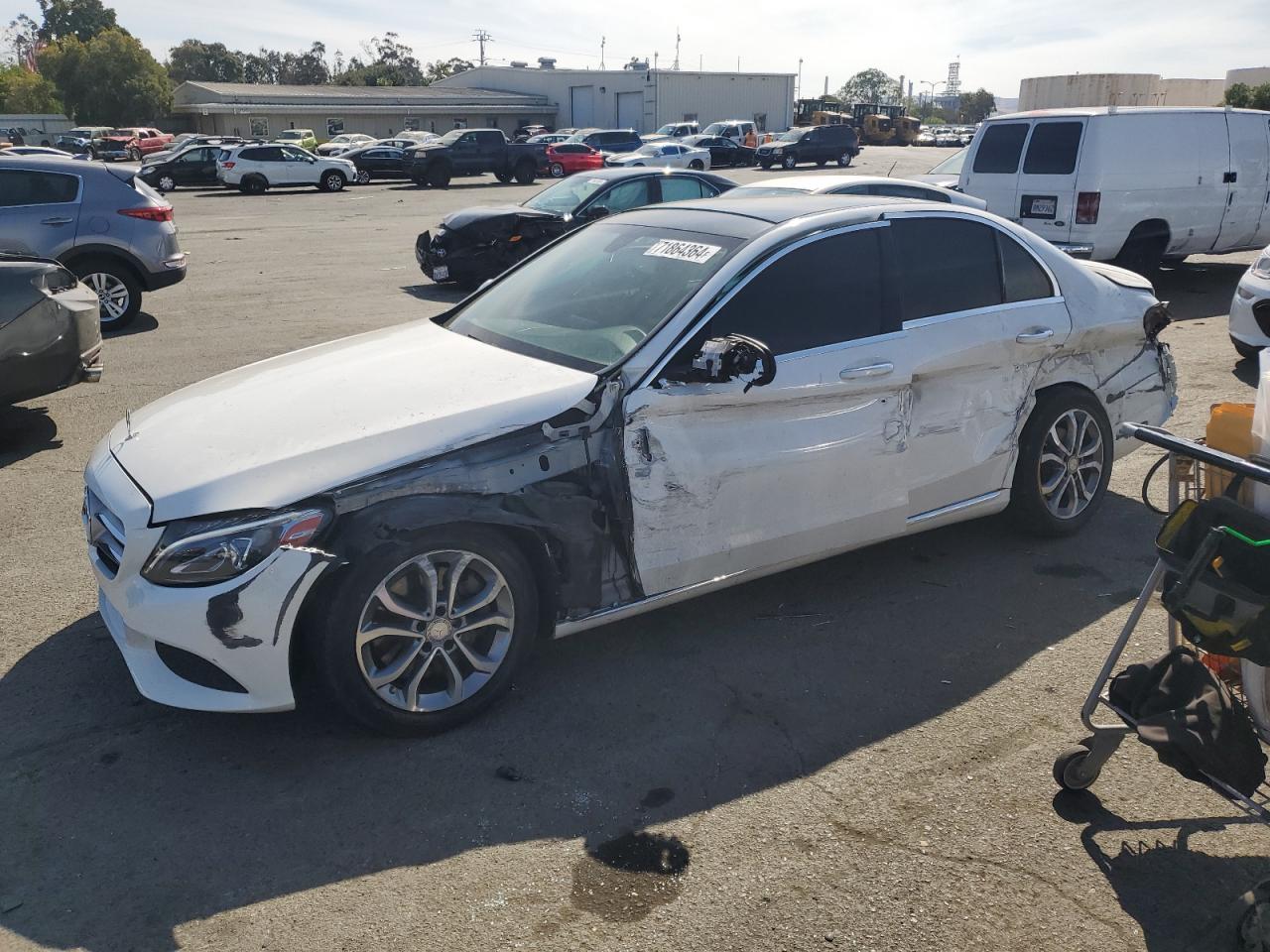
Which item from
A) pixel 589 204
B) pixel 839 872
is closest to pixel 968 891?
pixel 839 872

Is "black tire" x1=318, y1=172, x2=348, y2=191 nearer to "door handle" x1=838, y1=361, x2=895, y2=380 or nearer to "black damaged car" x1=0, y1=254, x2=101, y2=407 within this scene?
"black damaged car" x1=0, y1=254, x2=101, y2=407

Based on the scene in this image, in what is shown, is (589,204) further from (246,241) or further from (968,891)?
(968,891)

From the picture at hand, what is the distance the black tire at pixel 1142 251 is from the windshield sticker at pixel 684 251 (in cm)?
923

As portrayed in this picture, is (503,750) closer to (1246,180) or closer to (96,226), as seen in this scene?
(96,226)

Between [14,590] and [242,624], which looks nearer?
[242,624]

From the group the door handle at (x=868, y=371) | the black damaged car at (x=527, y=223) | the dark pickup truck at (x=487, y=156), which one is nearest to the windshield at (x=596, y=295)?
the door handle at (x=868, y=371)

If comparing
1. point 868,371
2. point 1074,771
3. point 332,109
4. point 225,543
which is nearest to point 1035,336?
point 868,371

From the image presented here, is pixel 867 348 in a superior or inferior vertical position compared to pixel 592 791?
superior

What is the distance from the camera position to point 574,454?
3.77m

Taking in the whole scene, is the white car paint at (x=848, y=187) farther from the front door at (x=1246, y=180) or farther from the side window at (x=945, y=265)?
the front door at (x=1246, y=180)

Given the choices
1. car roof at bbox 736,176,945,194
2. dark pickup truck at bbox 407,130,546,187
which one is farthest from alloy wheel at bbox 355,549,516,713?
dark pickup truck at bbox 407,130,546,187

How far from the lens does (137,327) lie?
11.2 metres

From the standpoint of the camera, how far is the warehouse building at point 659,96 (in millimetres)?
70312

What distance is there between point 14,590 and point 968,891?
4.25 meters
